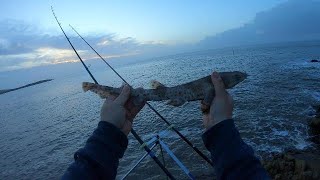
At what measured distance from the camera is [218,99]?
348 cm

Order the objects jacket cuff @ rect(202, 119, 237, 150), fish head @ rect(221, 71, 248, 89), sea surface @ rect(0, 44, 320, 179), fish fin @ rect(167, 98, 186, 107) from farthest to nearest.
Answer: sea surface @ rect(0, 44, 320, 179) < fish fin @ rect(167, 98, 186, 107) < fish head @ rect(221, 71, 248, 89) < jacket cuff @ rect(202, 119, 237, 150)

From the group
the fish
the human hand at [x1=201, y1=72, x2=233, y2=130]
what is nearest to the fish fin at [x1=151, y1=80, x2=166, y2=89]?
the fish

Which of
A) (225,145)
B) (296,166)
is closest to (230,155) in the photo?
(225,145)

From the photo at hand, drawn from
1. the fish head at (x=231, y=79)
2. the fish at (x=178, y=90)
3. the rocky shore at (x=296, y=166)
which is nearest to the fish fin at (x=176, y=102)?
the fish at (x=178, y=90)

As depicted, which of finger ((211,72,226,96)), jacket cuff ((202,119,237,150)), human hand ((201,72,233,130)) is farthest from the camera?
finger ((211,72,226,96))

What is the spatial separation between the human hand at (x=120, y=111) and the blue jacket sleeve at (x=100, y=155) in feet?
0.70

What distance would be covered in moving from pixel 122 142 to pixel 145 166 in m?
17.2

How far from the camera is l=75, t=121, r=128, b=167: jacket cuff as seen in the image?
2662 mm

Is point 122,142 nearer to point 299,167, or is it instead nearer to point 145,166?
point 299,167

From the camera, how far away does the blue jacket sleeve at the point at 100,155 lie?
8.36 ft

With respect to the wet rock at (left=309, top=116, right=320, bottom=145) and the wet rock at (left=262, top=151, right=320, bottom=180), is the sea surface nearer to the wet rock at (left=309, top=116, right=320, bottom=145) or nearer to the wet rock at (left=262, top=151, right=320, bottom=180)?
the wet rock at (left=309, top=116, right=320, bottom=145)

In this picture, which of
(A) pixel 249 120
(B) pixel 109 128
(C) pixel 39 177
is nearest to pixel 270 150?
(A) pixel 249 120

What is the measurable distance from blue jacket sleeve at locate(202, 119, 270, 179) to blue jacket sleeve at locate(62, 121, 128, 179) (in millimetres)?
887

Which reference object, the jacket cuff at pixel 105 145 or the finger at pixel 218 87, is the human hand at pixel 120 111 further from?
the finger at pixel 218 87
